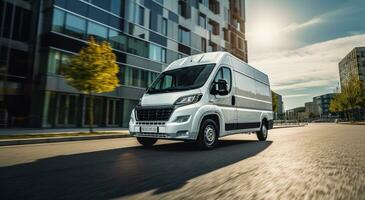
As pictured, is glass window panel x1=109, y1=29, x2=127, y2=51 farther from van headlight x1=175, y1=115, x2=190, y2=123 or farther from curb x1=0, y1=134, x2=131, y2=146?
van headlight x1=175, y1=115, x2=190, y2=123

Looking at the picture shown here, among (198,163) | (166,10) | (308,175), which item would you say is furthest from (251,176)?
(166,10)

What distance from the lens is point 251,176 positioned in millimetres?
3584

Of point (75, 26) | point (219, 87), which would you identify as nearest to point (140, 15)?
point (75, 26)

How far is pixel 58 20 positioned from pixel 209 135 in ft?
52.3

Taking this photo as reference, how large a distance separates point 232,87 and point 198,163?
380cm

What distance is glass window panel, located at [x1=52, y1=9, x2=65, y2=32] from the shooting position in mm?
17922

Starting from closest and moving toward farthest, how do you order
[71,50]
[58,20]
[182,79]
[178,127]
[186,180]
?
[186,180] → [178,127] → [182,79] → [58,20] → [71,50]

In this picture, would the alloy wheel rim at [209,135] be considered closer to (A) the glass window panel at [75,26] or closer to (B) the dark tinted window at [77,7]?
(A) the glass window panel at [75,26]

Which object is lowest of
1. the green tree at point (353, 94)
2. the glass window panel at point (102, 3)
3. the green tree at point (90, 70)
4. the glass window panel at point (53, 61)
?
the green tree at point (90, 70)

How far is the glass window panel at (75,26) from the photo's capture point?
18.8 metres

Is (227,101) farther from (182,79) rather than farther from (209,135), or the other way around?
(182,79)

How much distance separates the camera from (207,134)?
6930 millimetres

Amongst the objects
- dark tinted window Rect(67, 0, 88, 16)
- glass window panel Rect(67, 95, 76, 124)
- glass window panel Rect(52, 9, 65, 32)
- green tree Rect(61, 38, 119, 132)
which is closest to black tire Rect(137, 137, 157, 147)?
green tree Rect(61, 38, 119, 132)

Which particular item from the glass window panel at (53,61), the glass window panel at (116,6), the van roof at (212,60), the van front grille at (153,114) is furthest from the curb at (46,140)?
the glass window panel at (116,6)
